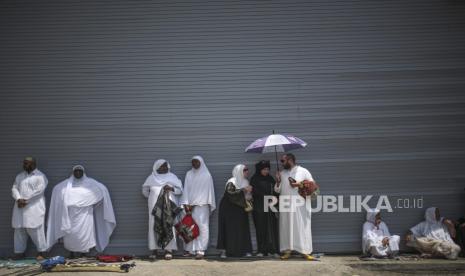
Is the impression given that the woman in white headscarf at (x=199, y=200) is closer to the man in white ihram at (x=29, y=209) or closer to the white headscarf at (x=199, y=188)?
the white headscarf at (x=199, y=188)

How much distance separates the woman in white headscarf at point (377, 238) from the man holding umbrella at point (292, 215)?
2.99 ft

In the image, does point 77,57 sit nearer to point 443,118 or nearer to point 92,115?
point 92,115

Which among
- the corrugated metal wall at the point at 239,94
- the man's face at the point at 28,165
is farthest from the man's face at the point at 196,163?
the man's face at the point at 28,165

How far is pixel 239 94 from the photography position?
773cm

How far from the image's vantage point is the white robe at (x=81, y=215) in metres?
7.21

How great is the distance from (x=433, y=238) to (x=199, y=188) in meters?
3.81

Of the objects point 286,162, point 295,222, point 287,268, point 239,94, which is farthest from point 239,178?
point 287,268

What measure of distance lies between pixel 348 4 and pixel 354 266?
14.3 ft

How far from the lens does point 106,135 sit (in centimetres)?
774

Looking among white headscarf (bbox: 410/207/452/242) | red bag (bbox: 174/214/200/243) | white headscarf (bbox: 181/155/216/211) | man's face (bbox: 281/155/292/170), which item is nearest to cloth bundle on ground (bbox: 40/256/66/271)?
red bag (bbox: 174/214/200/243)

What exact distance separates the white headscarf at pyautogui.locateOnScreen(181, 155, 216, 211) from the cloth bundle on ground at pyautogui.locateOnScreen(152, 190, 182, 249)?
0.79ft

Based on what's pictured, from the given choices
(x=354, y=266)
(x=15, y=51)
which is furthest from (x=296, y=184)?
(x=15, y=51)

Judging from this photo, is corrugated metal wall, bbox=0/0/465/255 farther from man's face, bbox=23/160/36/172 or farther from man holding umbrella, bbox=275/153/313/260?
man holding umbrella, bbox=275/153/313/260

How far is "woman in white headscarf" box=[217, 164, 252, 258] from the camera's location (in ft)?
23.6
